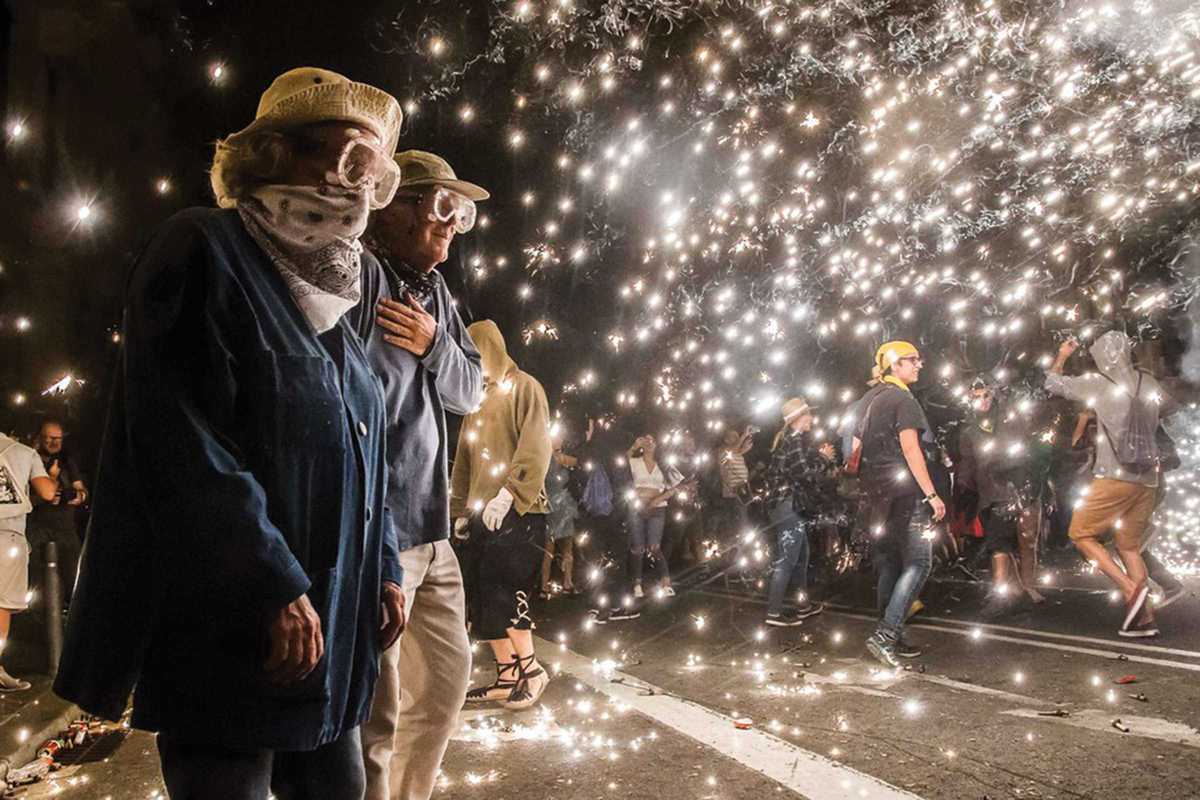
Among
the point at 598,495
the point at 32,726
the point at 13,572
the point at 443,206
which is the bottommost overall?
the point at 32,726

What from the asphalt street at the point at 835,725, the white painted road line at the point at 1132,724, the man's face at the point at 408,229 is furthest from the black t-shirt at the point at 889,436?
the man's face at the point at 408,229

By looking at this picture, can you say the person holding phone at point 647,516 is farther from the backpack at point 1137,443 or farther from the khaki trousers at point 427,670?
the khaki trousers at point 427,670

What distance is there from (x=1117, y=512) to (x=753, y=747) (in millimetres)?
4975

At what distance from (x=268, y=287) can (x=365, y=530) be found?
0.61 meters

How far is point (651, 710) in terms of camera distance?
15.5ft

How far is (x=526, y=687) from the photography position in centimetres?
502

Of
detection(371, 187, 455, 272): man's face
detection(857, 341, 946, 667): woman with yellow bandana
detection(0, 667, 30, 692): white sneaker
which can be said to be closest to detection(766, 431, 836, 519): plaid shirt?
detection(857, 341, 946, 667): woman with yellow bandana

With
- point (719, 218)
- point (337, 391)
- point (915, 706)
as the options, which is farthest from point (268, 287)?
point (719, 218)

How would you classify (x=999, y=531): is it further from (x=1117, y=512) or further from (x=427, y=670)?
(x=427, y=670)

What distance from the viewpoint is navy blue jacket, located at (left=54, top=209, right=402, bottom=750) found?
148cm

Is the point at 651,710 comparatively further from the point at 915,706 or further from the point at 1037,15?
the point at 1037,15

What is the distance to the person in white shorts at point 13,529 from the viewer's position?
591cm

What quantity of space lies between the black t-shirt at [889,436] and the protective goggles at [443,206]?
466 centimetres

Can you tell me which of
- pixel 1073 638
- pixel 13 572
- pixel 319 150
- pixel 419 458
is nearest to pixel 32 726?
pixel 13 572
